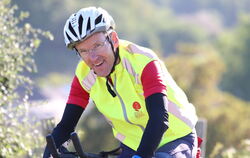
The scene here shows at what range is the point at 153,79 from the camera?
18.6 ft

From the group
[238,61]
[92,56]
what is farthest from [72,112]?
[238,61]

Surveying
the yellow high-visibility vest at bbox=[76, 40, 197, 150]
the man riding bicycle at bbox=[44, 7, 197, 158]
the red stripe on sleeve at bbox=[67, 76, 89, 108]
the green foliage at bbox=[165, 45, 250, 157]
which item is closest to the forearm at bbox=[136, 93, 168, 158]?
the man riding bicycle at bbox=[44, 7, 197, 158]

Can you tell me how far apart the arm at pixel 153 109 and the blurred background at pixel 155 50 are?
2.06m

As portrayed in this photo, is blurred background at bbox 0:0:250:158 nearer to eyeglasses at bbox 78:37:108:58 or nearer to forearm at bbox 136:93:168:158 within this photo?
eyeglasses at bbox 78:37:108:58

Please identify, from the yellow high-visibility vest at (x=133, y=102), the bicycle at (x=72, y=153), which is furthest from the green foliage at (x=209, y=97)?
the bicycle at (x=72, y=153)

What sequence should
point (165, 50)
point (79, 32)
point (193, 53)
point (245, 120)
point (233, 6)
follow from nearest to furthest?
point (79, 32) → point (245, 120) → point (193, 53) → point (165, 50) → point (233, 6)

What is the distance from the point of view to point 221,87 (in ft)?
285

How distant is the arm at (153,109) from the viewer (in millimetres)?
5473

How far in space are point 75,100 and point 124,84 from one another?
18.8 inches

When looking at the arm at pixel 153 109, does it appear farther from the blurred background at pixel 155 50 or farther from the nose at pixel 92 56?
the blurred background at pixel 155 50

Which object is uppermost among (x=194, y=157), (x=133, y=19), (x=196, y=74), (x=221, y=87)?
(x=133, y=19)

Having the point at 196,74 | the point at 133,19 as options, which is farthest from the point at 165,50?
the point at 196,74

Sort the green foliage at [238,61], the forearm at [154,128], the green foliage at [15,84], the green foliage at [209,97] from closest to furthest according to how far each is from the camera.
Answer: the forearm at [154,128], the green foliage at [15,84], the green foliage at [209,97], the green foliage at [238,61]

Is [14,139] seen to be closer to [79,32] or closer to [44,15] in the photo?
[79,32]
